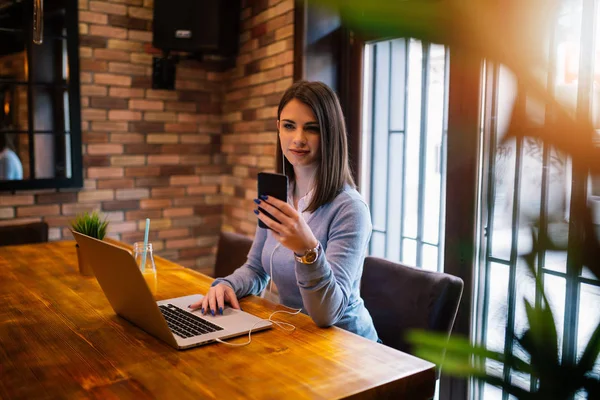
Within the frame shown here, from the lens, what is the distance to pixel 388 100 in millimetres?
2658

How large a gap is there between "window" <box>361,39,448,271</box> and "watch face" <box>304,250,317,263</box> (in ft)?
3.93

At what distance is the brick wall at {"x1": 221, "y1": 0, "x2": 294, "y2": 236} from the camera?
307 cm

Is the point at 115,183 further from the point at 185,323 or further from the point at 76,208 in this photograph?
the point at 185,323

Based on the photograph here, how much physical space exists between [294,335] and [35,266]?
126 centimetres

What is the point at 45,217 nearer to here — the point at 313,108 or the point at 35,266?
the point at 35,266

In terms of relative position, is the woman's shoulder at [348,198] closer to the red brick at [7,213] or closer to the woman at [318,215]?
the woman at [318,215]

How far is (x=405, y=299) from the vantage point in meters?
1.64

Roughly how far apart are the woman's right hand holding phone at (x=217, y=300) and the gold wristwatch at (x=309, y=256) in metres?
0.31

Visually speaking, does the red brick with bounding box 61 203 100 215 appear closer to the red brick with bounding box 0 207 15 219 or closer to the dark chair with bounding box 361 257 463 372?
the red brick with bounding box 0 207 15 219

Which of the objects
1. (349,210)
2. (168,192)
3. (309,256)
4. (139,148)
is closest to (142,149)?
(139,148)

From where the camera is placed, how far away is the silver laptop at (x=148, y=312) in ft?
3.70

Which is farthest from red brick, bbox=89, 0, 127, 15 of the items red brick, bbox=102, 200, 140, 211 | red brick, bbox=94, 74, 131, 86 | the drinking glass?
the drinking glass

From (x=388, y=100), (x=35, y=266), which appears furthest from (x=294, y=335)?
(x=388, y=100)

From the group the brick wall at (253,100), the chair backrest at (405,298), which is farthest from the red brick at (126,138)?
the chair backrest at (405,298)
